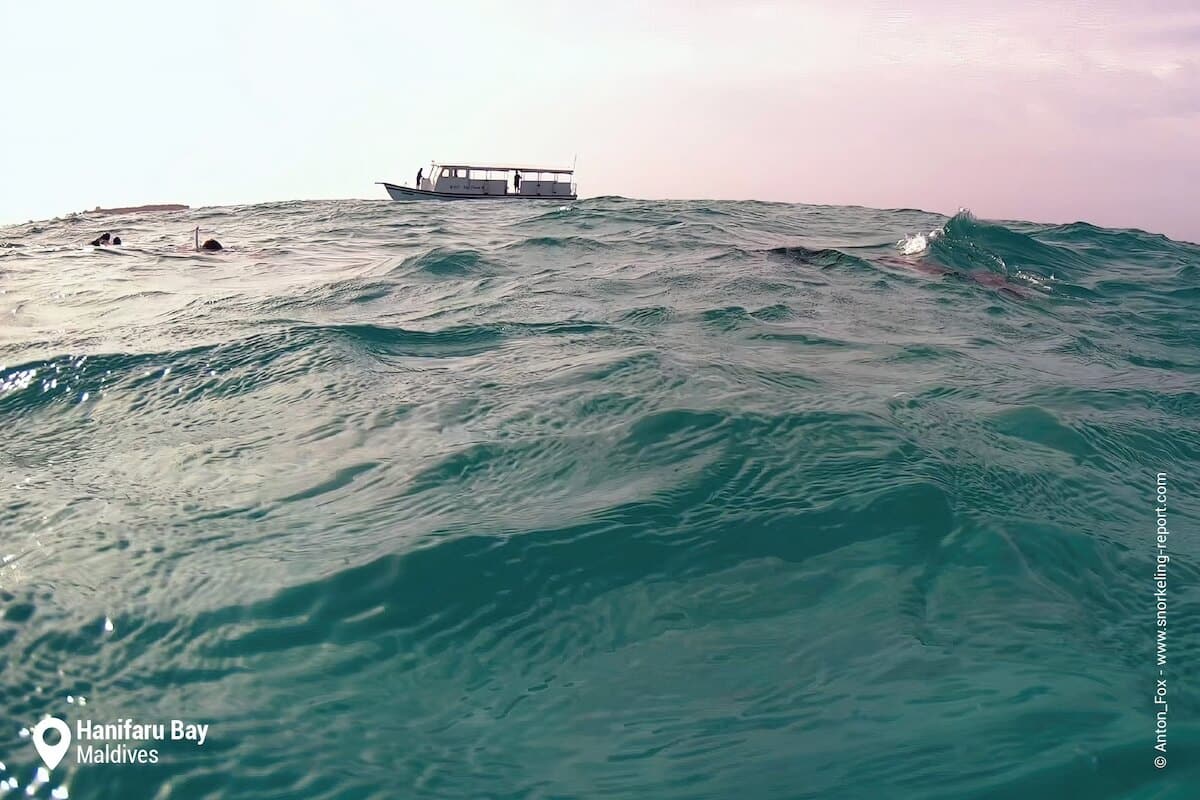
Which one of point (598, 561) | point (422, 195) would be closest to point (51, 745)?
point (598, 561)

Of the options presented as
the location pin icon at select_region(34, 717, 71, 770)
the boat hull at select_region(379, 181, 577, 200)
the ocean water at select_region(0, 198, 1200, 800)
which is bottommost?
the location pin icon at select_region(34, 717, 71, 770)

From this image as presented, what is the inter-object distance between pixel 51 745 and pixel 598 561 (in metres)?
2.29

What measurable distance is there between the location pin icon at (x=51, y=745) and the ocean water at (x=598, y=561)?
43 mm

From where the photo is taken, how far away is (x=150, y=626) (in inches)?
138

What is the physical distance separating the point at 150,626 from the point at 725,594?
2.54m

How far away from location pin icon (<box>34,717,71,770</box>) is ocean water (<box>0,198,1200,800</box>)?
0.14ft

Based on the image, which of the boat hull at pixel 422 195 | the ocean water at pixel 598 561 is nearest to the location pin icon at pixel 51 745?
the ocean water at pixel 598 561

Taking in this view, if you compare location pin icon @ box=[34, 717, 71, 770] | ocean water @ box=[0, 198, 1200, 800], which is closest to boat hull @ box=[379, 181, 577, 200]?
ocean water @ box=[0, 198, 1200, 800]

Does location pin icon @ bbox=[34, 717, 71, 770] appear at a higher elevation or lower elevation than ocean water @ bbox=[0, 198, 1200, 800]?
lower

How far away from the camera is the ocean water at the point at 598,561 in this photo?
9.25 feet

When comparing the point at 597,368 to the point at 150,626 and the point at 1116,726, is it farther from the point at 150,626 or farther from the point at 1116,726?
the point at 1116,726

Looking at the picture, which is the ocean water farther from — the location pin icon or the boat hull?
the boat hull

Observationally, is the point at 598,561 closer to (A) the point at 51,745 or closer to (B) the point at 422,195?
(A) the point at 51,745

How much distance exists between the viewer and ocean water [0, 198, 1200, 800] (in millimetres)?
2820
